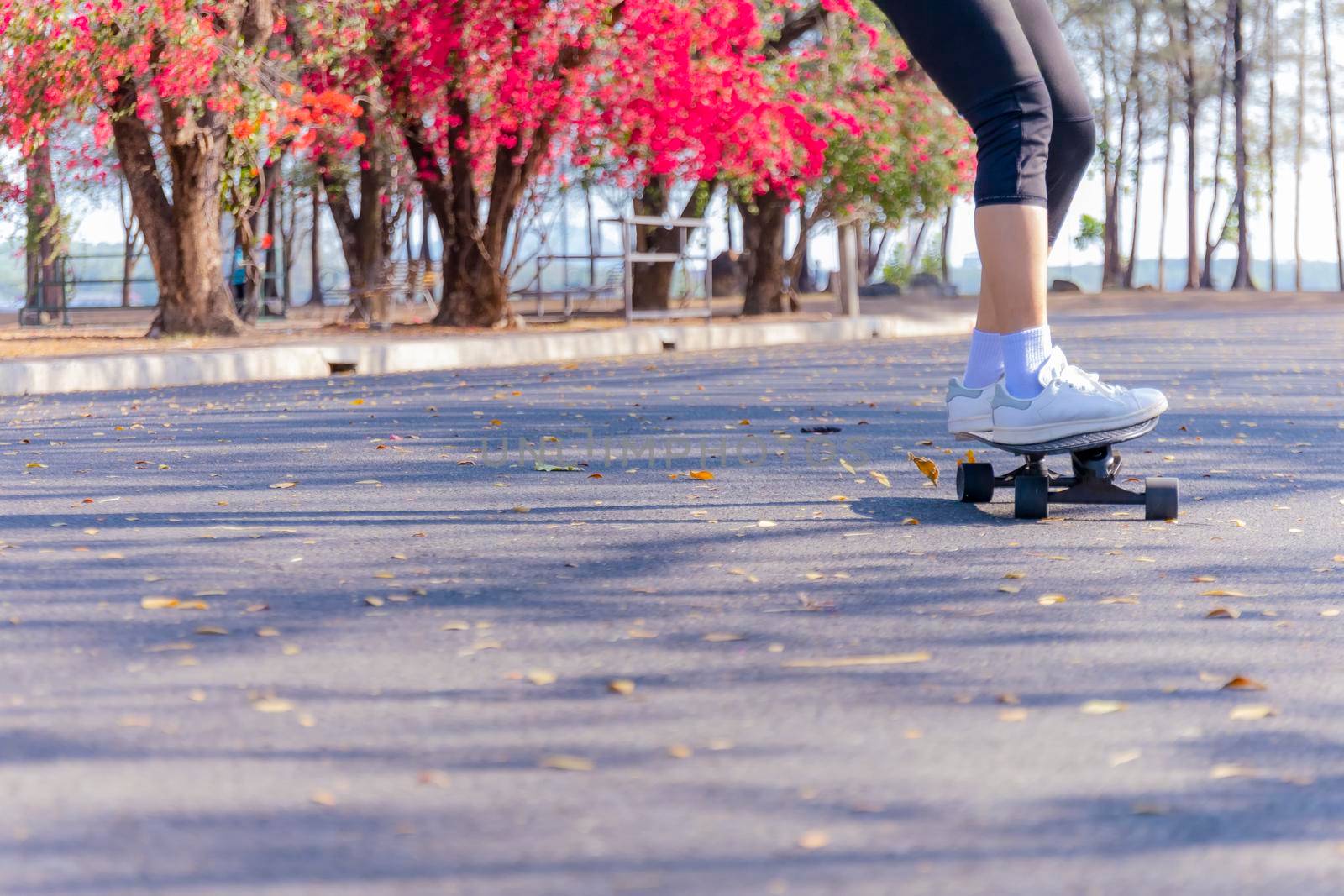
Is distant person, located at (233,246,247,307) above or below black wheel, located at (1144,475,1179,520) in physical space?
above

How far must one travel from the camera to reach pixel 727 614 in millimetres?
3000

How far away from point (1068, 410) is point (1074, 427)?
46 millimetres

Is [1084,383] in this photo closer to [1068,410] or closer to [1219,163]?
[1068,410]

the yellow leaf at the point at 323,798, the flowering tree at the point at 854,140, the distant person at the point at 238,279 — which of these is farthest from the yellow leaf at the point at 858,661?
the distant person at the point at 238,279

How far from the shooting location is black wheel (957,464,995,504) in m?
4.38

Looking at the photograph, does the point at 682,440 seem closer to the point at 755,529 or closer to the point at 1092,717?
the point at 755,529

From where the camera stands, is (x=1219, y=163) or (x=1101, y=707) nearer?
(x=1101, y=707)

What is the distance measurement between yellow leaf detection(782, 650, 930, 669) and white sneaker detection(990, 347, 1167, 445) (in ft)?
4.46

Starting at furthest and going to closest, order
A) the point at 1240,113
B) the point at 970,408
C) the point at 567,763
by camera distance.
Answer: the point at 1240,113 → the point at 970,408 → the point at 567,763

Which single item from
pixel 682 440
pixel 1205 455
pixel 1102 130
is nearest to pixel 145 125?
pixel 682 440

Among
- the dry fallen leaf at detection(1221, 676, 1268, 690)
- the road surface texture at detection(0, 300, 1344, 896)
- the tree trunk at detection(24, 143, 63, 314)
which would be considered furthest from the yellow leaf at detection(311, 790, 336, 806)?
the tree trunk at detection(24, 143, 63, 314)

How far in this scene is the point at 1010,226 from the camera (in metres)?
4.02

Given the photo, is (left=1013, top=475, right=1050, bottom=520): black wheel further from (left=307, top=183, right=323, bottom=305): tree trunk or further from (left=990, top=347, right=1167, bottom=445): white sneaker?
(left=307, top=183, right=323, bottom=305): tree trunk

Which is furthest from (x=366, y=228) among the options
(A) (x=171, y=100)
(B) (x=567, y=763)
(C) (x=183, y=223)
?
(B) (x=567, y=763)
